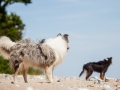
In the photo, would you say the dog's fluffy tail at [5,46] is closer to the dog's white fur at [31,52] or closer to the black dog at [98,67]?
the dog's white fur at [31,52]

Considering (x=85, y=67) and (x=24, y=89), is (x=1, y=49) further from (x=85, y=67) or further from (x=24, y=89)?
(x=85, y=67)

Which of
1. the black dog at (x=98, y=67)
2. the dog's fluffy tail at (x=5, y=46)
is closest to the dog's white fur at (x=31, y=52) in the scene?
the dog's fluffy tail at (x=5, y=46)

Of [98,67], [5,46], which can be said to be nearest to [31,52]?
[5,46]

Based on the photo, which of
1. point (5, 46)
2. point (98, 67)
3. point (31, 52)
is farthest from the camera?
point (98, 67)

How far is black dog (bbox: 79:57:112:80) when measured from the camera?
18.4 metres

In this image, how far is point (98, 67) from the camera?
1922 centimetres

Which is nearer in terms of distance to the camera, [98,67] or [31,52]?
[31,52]

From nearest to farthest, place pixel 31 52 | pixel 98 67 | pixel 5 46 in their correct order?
pixel 31 52 < pixel 5 46 < pixel 98 67

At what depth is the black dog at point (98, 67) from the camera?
60.3ft

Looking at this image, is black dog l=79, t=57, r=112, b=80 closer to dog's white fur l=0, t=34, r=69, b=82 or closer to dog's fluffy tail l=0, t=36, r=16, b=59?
dog's white fur l=0, t=34, r=69, b=82

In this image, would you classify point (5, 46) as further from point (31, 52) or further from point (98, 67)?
point (98, 67)

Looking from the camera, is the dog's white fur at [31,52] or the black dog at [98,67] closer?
the dog's white fur at [31,52]

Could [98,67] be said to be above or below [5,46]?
below

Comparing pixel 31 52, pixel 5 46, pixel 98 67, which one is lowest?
pixel 98 67
